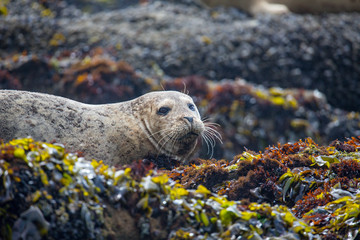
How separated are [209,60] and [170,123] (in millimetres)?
7630

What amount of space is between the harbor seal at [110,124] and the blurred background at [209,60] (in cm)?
351

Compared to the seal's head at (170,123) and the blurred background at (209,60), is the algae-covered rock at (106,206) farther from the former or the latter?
the blurred background at (209,60)

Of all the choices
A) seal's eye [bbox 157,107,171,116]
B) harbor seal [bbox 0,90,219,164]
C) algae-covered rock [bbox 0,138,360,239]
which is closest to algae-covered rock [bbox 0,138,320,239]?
algae-covered rock [bbox 0,138,360,239]

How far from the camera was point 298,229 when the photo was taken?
3.63 m

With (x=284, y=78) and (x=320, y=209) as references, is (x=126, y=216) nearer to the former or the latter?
(x=320, y=209)

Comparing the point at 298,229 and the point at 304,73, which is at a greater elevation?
the point at 298,229

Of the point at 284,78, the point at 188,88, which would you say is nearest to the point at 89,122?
the point at 188,88

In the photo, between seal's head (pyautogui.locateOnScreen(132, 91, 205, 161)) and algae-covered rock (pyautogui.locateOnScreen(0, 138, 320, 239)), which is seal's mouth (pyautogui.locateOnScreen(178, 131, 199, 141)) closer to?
seal's head (pyautogui.locateOnScreen(132, 91, 205, 161))

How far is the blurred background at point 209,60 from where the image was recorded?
10.7 m

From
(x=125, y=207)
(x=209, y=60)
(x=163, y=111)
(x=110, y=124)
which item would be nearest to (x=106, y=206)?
(x=125, y=207)

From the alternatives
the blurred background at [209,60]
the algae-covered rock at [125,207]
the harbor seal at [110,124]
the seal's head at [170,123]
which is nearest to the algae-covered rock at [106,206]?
the algae-covered rock at [125,207]

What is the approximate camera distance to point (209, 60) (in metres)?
13.1

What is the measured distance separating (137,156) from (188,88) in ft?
19.1

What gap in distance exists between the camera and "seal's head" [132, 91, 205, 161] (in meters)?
5.73
